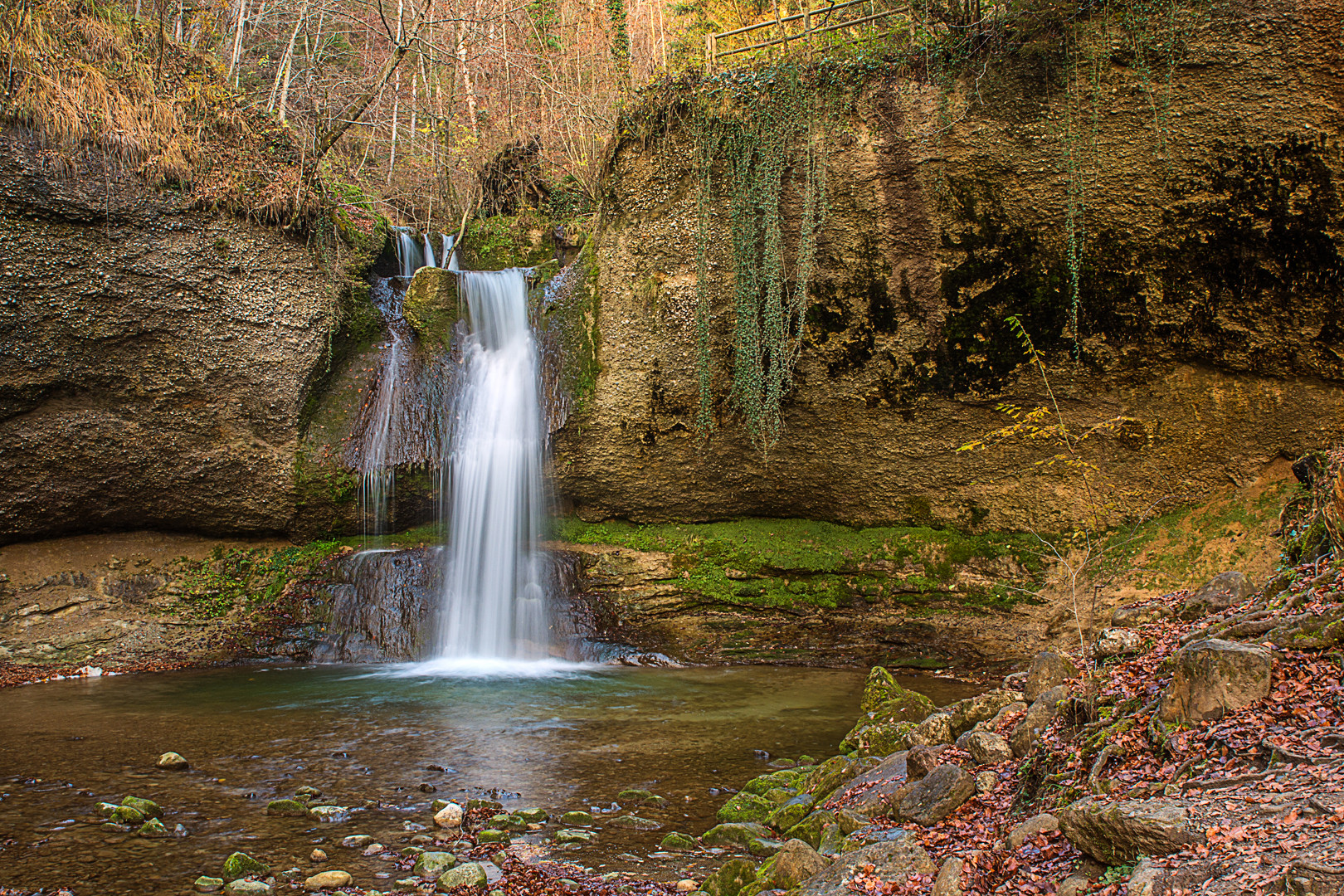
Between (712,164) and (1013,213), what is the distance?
3.35m

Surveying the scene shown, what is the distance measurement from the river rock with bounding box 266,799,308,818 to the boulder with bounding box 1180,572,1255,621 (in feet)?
16.4

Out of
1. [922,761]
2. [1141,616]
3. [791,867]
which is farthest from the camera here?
[1141,616]

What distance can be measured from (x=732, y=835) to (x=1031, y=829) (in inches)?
71.7

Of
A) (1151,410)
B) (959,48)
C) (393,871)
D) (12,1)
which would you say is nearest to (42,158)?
(12,1)

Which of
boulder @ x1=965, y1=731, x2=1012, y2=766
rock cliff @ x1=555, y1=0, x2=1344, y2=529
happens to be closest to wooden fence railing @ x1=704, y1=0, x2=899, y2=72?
rock cliff @ x1=555, y1=0, x2=1344, y2=529

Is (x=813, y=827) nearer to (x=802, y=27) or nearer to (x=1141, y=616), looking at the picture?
(x=1141, y=616)

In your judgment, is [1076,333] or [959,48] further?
[1076,333]

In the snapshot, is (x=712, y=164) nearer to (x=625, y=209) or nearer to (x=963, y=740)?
(x=625, y=209)

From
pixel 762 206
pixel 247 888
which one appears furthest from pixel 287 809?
pixel 762 206

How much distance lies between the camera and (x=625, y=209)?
984 cm

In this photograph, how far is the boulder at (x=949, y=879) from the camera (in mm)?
2648

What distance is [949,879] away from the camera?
269cm

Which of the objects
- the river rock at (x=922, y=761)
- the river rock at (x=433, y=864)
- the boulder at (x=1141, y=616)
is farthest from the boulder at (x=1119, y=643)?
the river rock at (x=433, y=864)

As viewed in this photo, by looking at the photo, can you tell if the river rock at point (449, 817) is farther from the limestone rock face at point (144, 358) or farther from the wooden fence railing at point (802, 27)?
the wooden fence railing at point (802, 27)
